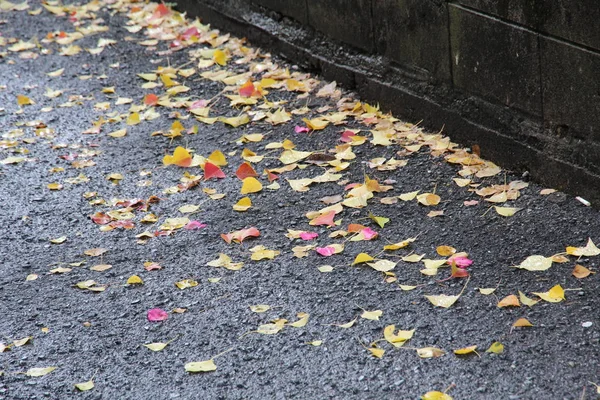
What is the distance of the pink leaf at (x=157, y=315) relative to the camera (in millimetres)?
3165

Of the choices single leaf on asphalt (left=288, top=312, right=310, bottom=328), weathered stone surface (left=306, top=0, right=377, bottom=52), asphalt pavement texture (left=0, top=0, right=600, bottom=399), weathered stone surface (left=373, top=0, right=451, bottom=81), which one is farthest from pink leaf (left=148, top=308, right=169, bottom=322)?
weathered stone surface (left=306, top=0, right=377, bottom=52)

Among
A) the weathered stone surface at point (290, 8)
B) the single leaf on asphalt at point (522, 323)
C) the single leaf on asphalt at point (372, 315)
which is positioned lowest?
the single leaf on asphalt at point (372, 315)

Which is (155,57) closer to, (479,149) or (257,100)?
(257,100)

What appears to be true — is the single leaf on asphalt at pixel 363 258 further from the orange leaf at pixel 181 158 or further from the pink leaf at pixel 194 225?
the orange leaf at pixel 181 158

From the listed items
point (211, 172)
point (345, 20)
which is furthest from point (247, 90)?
point (211, 172)

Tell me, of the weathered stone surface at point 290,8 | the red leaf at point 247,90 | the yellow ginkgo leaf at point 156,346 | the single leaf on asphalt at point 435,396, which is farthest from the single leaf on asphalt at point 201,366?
the weathered stone surface at point 290,8

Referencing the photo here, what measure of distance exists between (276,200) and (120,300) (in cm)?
92

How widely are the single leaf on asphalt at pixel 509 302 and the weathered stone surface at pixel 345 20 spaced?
1.98 metres

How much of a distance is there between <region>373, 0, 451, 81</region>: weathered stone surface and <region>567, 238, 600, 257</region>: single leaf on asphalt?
3.90ft

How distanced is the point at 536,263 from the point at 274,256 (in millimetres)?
1002

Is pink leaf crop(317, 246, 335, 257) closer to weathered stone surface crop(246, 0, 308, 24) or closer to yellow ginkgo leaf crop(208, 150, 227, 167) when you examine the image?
yellow ginkgo leaf crop(208, 150, 227, 167)

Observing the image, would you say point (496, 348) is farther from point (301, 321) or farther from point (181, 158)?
point (181, 158)

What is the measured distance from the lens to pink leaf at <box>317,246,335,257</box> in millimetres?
3441

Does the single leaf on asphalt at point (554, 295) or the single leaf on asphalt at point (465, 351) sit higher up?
the single leaf on asphalt at point (465, 351)
